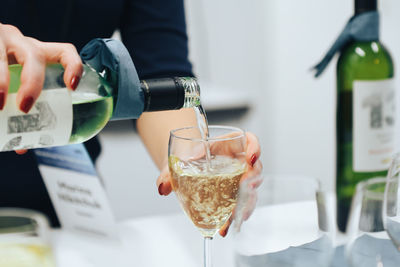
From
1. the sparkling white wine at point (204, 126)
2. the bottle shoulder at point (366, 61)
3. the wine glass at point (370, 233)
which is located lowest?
the wine glass at point (370, 233)

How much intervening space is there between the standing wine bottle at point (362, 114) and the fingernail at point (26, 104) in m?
0.53

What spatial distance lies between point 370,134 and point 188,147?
0.34 m

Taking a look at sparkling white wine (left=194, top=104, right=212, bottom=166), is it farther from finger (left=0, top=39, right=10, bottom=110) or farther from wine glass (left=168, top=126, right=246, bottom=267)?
finger (left=0, top=39, right=10, bottom=110)

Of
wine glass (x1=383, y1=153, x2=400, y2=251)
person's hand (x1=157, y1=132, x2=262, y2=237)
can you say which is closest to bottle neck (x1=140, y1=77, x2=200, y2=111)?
person's hand (x1=157, y1=132, x2=262, y2=237)

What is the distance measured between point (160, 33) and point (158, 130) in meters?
0.19

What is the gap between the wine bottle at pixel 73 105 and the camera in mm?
417

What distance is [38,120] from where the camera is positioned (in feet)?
1.38

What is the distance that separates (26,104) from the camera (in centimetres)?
39

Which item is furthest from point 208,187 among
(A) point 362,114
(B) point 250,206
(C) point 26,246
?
(A) point 362,114

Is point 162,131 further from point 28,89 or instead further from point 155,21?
point 28,89

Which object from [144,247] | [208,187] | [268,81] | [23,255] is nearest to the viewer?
[23,255]

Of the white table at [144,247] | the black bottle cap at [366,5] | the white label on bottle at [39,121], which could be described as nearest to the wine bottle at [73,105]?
the white label on bottle at [39,121]

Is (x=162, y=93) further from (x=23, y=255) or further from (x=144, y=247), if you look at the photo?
(x=144, y=247)

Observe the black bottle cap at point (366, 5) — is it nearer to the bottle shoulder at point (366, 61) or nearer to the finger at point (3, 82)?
the bottle shoulder at point (366, 61)
